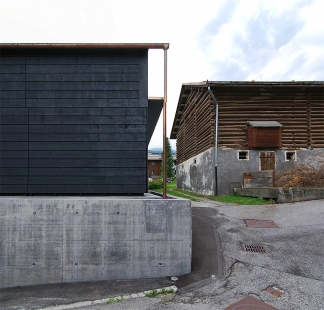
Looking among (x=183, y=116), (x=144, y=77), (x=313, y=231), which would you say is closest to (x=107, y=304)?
(x=144, y=77)

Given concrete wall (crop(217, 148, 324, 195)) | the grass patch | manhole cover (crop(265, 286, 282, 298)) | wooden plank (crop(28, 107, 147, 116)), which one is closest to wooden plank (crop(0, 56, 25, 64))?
wooden plank (crop(28, 107, 147, 116))

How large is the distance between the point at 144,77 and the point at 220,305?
5602mm

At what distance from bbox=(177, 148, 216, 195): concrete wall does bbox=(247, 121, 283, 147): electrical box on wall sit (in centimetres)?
245

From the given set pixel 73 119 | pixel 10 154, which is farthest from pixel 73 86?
pixel 10 154

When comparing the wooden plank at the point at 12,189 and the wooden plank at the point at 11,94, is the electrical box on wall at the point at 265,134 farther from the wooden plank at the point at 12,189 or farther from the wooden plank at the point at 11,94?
the wooden plank at the point at 12,189

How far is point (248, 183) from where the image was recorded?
44.7 ft

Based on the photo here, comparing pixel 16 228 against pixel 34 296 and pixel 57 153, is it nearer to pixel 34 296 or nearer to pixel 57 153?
pixel 34 296

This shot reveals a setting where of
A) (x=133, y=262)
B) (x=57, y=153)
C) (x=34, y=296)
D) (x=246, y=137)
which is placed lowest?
(x=34, y=296)

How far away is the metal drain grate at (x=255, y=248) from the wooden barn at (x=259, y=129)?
7.53m

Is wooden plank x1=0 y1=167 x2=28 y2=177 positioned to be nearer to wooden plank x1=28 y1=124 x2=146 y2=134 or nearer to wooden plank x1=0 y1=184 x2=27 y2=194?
wooden plank x1=0 y1=184 x2=27 y2=194

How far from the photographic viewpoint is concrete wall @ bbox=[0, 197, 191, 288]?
223 inches

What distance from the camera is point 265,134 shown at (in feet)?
46.4

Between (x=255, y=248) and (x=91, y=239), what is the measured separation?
4.31 m

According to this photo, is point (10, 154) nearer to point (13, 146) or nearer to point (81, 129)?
point (13, 146)
